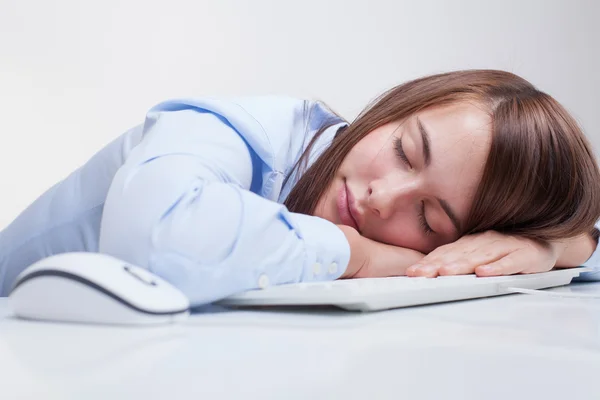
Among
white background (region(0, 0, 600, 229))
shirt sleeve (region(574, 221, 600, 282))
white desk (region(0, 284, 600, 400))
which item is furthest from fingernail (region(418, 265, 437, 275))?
white background (region(0, 0, 600, 229))

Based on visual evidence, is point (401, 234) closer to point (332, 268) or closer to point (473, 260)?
point (473, 260)

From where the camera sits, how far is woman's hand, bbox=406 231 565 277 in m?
0.88

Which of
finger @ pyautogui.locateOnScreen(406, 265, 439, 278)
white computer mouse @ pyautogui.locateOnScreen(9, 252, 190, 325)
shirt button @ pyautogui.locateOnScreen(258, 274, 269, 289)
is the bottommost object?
finger @ pyautogui.locateOnScreen(406, 265, 439, 278)

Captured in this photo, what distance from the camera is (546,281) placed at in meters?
1.00

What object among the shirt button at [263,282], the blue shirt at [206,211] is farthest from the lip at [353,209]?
the shirt button at [263,282]

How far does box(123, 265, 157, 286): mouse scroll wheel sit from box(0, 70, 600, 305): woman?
7.2 inches

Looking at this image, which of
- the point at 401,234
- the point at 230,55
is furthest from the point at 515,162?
the point at 230,55

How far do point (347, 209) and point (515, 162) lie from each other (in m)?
0.27

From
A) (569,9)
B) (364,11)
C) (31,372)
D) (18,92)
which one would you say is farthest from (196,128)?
(569,9)

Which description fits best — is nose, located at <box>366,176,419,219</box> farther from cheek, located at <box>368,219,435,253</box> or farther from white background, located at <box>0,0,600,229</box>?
white background, located at <box>0,0,600,229</box>

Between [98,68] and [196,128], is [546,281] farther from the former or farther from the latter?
[98,68]

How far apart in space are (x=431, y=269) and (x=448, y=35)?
6.44 feet

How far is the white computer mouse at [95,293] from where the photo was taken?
0.47 metres

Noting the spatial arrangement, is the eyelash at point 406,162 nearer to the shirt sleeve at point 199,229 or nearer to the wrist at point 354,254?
the wrist at point 354,254
